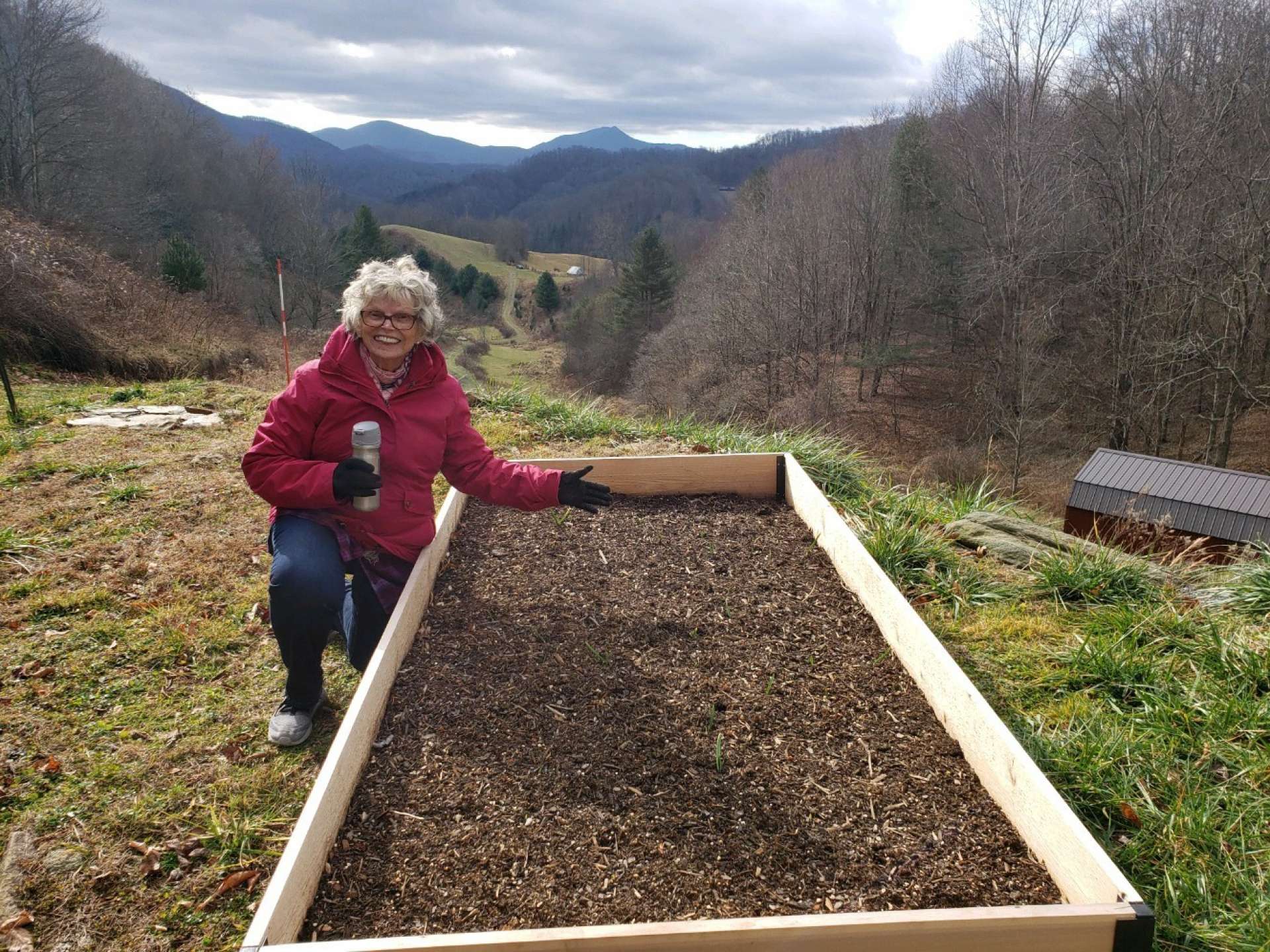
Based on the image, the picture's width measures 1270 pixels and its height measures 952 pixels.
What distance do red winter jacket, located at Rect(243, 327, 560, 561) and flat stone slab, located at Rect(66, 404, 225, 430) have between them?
14.5 feet

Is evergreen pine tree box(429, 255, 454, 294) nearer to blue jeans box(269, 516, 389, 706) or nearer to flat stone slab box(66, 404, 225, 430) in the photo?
flat stone slab box(66, 404, 225, 430)

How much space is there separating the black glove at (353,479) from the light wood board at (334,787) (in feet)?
1.40

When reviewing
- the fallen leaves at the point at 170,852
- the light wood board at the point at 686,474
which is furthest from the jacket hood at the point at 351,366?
the light wood board at the point at 686,474

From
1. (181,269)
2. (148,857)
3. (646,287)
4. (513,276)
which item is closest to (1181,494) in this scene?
(148,857)

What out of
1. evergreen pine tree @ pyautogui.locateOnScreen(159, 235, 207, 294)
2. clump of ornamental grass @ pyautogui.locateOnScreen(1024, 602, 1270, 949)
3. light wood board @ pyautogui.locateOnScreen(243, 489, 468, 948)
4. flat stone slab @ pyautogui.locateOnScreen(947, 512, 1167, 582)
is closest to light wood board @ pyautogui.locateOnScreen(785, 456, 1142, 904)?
clump of ornamental grass @ pyautogui.locateOnScreen(1024, 602, 1270, 949)

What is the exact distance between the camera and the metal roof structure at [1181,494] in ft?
29.3

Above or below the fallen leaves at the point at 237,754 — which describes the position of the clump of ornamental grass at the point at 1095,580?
above

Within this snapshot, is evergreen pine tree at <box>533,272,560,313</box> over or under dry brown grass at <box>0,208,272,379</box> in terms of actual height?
over

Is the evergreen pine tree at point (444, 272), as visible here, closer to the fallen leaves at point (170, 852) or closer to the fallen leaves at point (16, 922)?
the fallen leaves at point (170, 852)

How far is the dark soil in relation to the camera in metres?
1.86

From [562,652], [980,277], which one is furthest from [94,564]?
[980,277]

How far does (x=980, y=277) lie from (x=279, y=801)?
2215 cm

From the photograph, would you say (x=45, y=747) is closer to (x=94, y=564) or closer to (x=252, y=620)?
(x=252, y=620)

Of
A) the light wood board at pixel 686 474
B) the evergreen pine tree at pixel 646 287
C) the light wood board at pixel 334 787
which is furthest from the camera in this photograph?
the evergreen pine tree at pixel 646 287
